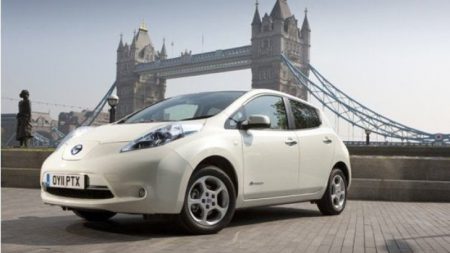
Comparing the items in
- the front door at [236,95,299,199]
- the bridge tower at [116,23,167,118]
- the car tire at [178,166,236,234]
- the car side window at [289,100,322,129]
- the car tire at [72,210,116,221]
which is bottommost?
the car tire at [72,210,116,221]

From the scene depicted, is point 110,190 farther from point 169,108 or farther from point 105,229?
point 169,108

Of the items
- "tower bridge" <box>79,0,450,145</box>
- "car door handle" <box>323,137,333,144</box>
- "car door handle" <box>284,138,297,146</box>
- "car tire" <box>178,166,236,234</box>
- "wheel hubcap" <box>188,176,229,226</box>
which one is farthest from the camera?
"tower bridge" <box>79,0,450,145</box>

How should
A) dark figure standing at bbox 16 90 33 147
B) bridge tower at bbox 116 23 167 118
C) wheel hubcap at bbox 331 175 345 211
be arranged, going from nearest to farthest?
wheel hubcap at bbox 331 175 345 211 < dark figure standing at bbox 16 90 33 147 < bridge tower at bbox 116 23 167 118

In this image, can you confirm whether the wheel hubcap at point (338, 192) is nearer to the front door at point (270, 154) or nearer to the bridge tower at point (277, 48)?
the front door at point (270, 154)

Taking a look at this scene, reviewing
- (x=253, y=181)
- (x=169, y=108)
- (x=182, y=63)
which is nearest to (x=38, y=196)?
(x=169, y=108)

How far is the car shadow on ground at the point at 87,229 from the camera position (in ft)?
14.2

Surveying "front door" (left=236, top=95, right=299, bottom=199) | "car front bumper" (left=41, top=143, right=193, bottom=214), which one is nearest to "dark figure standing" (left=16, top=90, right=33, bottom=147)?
"front door" (left=236, top=95, right=299, bottom=199)

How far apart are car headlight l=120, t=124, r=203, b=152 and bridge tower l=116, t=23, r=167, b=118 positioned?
138 metres

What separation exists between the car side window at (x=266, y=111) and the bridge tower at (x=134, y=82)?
449 feet

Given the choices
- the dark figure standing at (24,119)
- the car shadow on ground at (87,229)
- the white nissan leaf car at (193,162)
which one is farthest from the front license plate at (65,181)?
Result: the dark figure standing at (24,119)

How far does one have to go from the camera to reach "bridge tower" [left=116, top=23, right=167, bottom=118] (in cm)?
14488

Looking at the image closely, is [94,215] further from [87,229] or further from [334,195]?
[334,195]

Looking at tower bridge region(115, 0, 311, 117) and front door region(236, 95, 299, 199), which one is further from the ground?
tower bridge region(115, 0, 311, 117)

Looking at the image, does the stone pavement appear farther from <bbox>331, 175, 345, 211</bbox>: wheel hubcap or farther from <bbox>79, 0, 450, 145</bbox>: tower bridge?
<bbox>79, 0, 450, 145</bbox>: tower bridge
